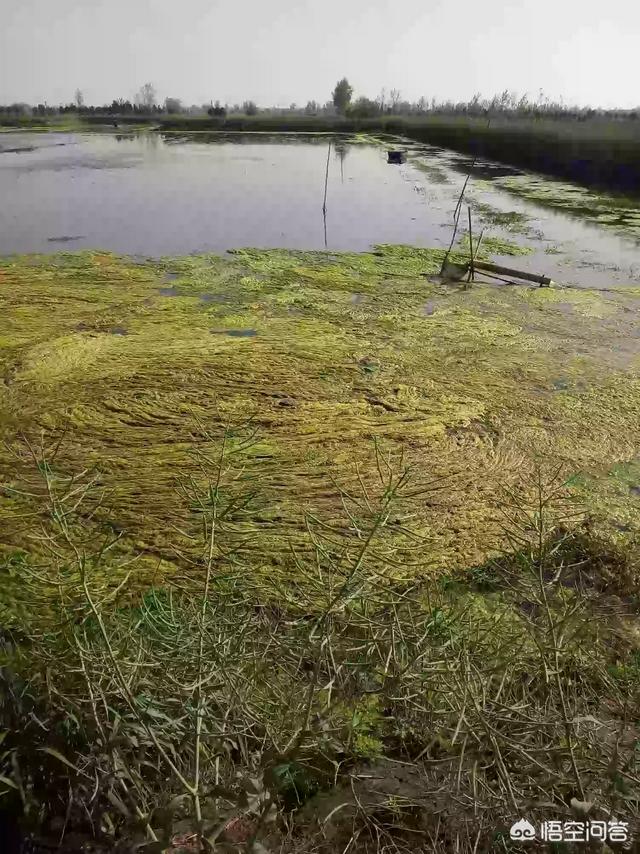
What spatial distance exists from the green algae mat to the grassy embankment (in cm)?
3

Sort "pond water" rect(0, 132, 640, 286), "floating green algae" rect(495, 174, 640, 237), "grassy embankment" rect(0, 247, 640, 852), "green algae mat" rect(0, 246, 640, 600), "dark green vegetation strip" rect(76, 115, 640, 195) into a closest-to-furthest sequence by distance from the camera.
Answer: "grassy embankment" rect(0, 247, 640, 852), "green algae mat" rect(0, 246, 640, 600), "pond water" rect(0, 132, 640, 286), "floating green algae" rect(495, 174, 640, 237), "dark green vegetation strip" rect(76, 115, 640, 195)

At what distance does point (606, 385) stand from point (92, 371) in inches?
200

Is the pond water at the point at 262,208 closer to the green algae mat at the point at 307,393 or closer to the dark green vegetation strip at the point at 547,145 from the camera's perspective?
the green algae mat at the point at 307,393

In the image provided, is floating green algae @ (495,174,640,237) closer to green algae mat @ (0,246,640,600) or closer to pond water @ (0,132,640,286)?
pond water @ (0,132,640,286)

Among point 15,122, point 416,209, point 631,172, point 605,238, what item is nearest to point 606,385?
point 605,238

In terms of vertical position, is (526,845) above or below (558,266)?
below

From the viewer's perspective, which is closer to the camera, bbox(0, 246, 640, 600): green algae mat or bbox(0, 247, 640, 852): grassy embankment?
bbox(0, 247, 640, 852): grassy embankment

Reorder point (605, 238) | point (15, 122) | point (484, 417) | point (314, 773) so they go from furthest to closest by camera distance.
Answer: point (15, 122)
point (605, 238)
point (484, 417)
point (314, 773)

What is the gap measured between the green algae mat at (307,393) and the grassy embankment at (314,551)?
1.2 inches

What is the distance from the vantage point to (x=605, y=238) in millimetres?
11516

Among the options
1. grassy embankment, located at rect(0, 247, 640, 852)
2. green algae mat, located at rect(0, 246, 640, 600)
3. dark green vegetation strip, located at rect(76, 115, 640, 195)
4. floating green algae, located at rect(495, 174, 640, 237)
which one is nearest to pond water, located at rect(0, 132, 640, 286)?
floating green algae, located at rect(495, 174, 640, 237)

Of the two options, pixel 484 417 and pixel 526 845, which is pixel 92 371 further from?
pixel 526 845

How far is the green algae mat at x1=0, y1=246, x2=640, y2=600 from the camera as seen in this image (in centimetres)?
382

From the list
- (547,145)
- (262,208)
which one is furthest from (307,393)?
(547,145)
